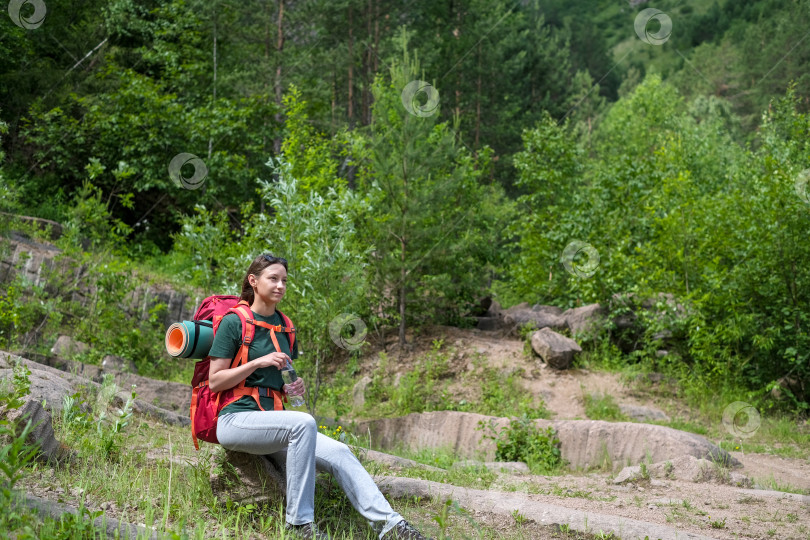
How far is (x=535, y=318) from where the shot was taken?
46.0ft

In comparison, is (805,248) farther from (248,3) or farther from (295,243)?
(248,3)

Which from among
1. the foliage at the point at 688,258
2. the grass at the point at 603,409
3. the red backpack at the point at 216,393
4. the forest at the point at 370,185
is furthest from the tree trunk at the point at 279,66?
the red backpack at the point at 216,393

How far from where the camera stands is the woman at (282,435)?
376 centimetres

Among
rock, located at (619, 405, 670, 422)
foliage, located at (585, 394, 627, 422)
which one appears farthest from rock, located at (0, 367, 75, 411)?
rock, located at (619, 405, 670, 422)

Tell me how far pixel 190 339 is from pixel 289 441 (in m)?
0.82

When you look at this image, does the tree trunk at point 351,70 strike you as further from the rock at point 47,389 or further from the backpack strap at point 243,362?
the backpack strap at point 243,362

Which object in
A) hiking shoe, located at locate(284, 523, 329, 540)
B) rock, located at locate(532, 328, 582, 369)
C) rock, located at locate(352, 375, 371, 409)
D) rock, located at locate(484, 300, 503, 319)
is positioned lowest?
hiking shoe, located at locate(284, 523, 329, 540)

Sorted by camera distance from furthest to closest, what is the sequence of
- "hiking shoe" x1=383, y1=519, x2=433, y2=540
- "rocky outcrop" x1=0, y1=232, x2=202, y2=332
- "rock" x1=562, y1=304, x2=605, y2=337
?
"rock" x1=562, y1=304, x2=605, y2=337
"rocky outcrop" x1=0, y1=232, x2=202, y2=332
"hiking shoe" x1=383, y1=519, x2=433, y2=540

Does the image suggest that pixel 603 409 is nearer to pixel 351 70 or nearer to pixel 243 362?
pixel 243 362

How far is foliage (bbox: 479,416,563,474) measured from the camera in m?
8.42

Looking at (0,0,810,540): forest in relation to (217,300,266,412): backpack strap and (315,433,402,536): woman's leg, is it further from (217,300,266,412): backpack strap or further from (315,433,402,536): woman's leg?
(217,300,266,412): backpack strap

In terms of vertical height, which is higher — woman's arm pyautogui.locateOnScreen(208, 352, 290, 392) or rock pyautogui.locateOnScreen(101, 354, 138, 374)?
rock pyautogui.locateOnScreen(101, 354, 138, 374)

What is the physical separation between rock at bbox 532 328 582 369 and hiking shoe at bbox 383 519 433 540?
344 inches

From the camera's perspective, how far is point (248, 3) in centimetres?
2197
